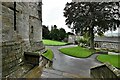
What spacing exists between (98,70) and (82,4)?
47.6 feet

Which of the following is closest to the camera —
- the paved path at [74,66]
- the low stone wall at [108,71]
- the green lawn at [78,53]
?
the low stone wall at [108,71]

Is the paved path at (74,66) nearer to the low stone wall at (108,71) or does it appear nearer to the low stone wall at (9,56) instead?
the low stone wall at (108,71)

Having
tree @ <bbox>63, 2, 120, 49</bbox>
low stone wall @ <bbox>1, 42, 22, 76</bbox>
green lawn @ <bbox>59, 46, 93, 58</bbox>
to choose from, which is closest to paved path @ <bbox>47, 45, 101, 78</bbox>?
green lawn @ <bbox>59, 46, 93, 58</bbox>

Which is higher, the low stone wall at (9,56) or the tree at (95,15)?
the tree at (95,15)

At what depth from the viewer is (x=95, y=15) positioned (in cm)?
1731

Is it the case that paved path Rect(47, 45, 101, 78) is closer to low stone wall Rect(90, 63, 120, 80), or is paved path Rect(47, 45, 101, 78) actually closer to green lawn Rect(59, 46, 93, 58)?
low stone wall Rect(90, 63, 120, 80)

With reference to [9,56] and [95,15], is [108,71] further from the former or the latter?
[95,15]

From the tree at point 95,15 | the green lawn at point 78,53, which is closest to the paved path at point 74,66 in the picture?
the green lawn at point 78,53

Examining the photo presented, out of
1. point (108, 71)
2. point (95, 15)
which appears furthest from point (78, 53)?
point (108, 71)

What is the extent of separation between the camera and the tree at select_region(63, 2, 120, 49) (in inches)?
685

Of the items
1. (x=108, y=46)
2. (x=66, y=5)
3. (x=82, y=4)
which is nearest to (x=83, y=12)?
(x=82, y=4)

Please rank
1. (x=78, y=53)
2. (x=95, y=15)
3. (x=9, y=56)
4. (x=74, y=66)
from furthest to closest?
(x=95, y=15)
(x=78, y=53)
(x=74, y=66)
(x=9, y=56)

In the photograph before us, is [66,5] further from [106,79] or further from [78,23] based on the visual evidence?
[106,79]

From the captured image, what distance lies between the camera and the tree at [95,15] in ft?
57.1
